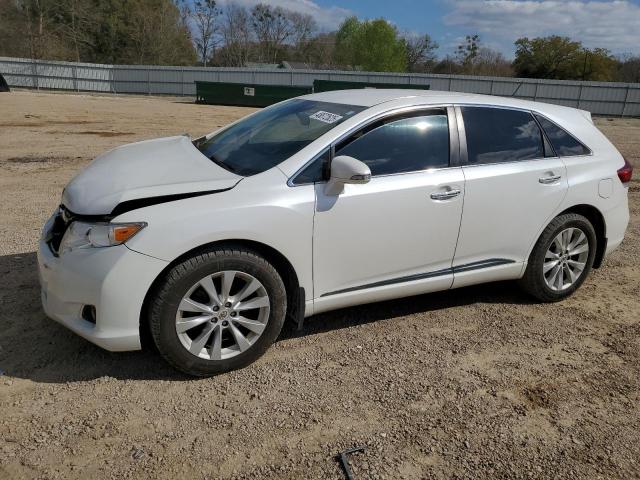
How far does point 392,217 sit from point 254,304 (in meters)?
1.08

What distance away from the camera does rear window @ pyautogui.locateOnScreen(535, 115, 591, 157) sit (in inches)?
168

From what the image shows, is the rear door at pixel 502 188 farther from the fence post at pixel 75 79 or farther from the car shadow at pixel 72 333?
the fence post at pixel 75 79

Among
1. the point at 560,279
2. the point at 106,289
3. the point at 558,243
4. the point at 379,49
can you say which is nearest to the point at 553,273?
the point at 560,279

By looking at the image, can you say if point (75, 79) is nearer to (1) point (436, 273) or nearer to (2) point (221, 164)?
(2) point (221, 164)

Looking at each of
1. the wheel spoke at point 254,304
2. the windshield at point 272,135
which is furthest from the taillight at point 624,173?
the wheel spoke at point 254,304

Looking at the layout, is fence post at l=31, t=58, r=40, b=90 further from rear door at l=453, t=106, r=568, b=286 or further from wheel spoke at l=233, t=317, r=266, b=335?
wheel spoke at l=233, t=317, r=266, b=335

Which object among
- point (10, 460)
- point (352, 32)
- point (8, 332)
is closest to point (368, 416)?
point (10, 460)

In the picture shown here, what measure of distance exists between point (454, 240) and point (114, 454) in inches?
100

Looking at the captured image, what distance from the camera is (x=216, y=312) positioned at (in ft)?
10.1

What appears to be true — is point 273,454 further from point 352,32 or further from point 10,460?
point 352,32

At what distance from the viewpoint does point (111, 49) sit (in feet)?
189

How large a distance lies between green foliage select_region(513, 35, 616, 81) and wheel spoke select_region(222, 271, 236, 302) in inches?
2490

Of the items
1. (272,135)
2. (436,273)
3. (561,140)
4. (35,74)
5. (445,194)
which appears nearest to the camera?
(445,194)

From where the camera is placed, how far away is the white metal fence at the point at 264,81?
109ft
